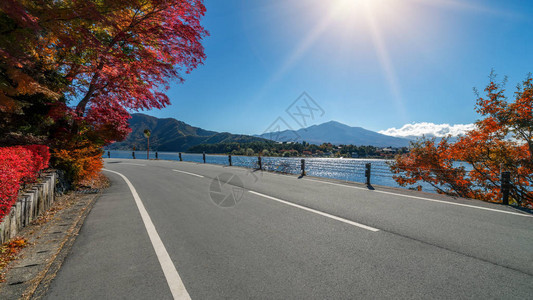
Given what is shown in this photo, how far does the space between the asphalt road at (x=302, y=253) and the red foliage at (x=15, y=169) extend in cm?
125

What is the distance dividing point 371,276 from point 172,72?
8882mm

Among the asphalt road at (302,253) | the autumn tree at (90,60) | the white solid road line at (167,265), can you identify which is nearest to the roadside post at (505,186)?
the asphalt road at (302,253)

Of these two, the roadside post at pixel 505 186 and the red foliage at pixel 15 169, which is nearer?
the red foliage at pixel 15 169

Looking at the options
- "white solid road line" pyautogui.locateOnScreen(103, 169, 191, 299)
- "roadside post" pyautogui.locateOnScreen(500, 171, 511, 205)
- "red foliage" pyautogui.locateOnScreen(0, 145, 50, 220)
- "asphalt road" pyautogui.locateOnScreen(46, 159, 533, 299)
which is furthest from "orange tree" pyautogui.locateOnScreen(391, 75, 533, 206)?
"red foliage" pyautogui.locateOnScreen(0, 145, 50, 220)

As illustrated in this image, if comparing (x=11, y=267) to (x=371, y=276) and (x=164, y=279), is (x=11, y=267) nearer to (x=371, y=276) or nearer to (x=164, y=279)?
(x=164, y=279)

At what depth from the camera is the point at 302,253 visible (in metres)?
3.23

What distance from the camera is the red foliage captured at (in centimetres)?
352

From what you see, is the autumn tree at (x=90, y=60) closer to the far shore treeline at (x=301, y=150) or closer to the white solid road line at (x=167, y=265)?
the white solid road line at (x=167, y=265)

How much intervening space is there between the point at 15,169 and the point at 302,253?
5454 millimetres

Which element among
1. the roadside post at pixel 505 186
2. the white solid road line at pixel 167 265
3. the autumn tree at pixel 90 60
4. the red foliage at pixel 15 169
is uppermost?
the autumn tree at pixel 90 60

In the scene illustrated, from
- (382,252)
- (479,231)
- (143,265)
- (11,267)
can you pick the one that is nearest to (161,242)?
(143,265)

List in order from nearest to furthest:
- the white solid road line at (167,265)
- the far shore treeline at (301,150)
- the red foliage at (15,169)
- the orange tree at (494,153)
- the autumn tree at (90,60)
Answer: the white solid road line at (167,265) → the red foliage at (15,169) → the autumn tree at (90,60) → the orange tree at (494,153) → the far shore treeline at (301,150)

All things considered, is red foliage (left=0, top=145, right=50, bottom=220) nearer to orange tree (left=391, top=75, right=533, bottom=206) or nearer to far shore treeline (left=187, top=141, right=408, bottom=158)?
orange tree (left=391, top=75, right=533, bottom=206)

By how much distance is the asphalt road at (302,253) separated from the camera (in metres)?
2.42
